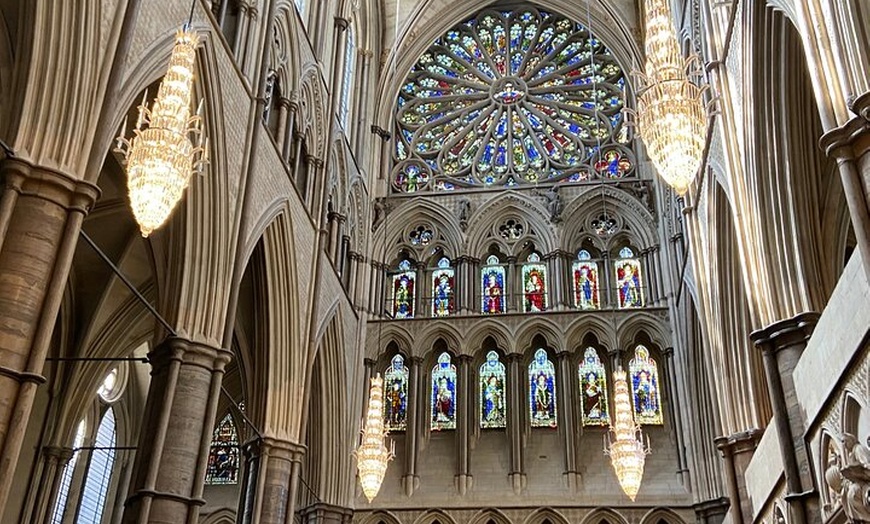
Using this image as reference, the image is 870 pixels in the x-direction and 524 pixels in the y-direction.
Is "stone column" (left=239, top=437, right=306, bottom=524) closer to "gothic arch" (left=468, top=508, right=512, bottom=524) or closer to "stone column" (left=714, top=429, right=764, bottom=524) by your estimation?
"gothic arch" (left=468, top=508, right=512, bottom=524)

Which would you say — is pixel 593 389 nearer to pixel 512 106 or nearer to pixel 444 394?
pixel 444 394

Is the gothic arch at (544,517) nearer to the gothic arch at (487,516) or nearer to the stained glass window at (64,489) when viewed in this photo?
the gothic arch at (487,516)

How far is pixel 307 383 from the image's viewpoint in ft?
57.4

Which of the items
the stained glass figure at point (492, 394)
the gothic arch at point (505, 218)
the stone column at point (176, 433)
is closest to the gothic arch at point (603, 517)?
the stained glass figure at point (492, 394)

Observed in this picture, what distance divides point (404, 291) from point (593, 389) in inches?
222

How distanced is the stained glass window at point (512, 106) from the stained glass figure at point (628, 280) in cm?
253

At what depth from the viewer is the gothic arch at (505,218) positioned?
79.9ft

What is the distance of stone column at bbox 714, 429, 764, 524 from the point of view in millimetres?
14805

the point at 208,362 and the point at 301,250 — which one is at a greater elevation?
the point at 301,250

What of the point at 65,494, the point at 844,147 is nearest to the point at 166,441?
the point at 844,147

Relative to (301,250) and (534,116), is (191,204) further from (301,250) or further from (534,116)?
(534,116)

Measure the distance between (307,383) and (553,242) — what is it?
9.08 metres

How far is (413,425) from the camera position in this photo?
22062 mm

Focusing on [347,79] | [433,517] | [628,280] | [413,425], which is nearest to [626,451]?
[433,517]
